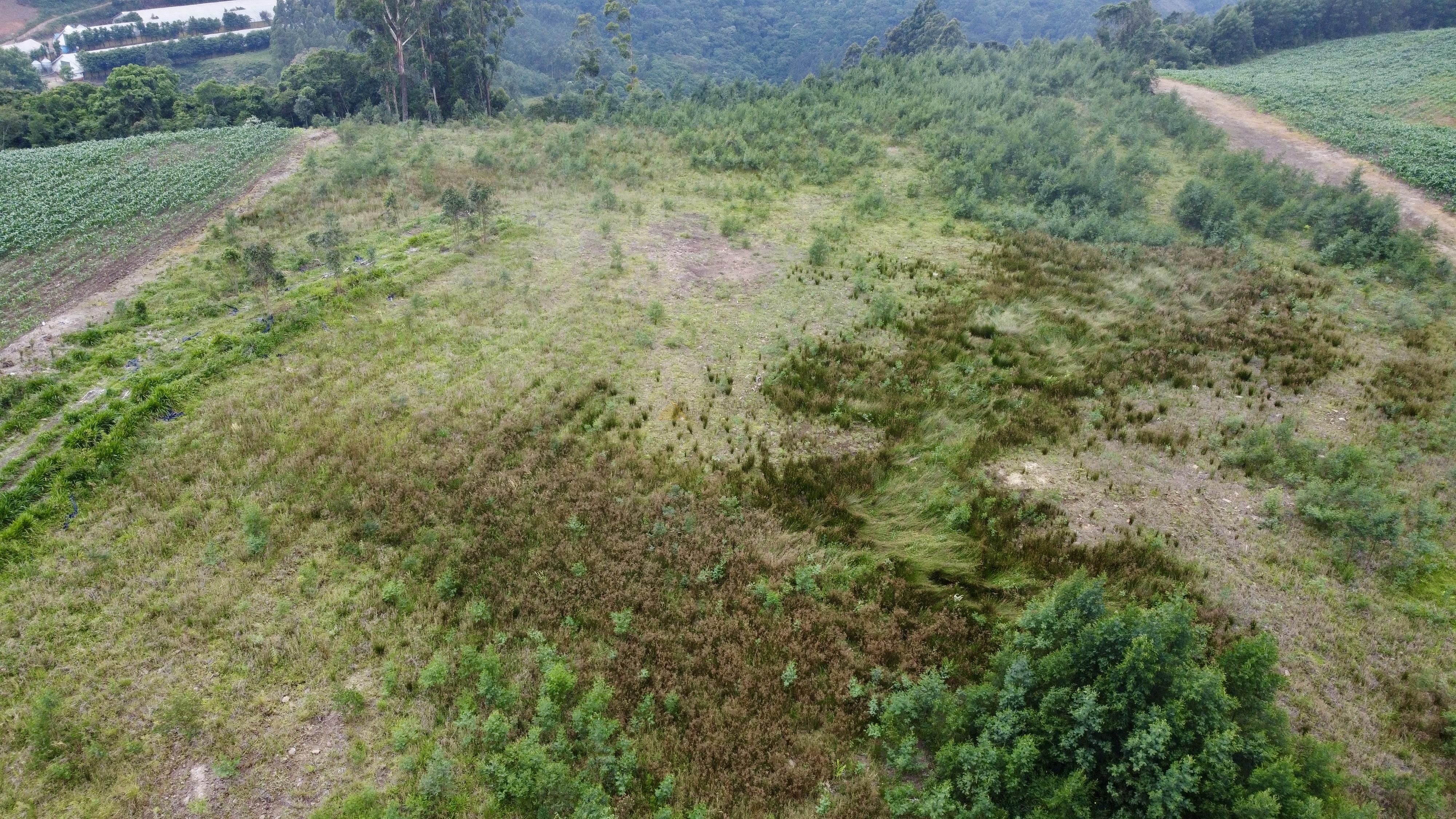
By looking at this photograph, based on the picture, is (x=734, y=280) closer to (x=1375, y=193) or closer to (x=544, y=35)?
(x=1375, y=193)

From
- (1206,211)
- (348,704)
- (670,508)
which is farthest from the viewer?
(1206,211)

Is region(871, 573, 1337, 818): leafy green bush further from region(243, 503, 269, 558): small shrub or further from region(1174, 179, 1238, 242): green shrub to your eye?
region(1174, 179, 1238, 242): green shrub

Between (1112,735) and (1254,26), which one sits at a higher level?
(1254,26)

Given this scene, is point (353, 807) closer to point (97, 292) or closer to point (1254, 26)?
point (97, 292)

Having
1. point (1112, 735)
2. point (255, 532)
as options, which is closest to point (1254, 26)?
point (1112, 735)

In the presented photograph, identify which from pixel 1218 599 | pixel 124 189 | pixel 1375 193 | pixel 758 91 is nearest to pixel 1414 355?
pixel 1218 599

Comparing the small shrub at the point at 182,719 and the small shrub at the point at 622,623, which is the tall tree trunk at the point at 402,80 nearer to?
the small shrub at the point at 182,719
